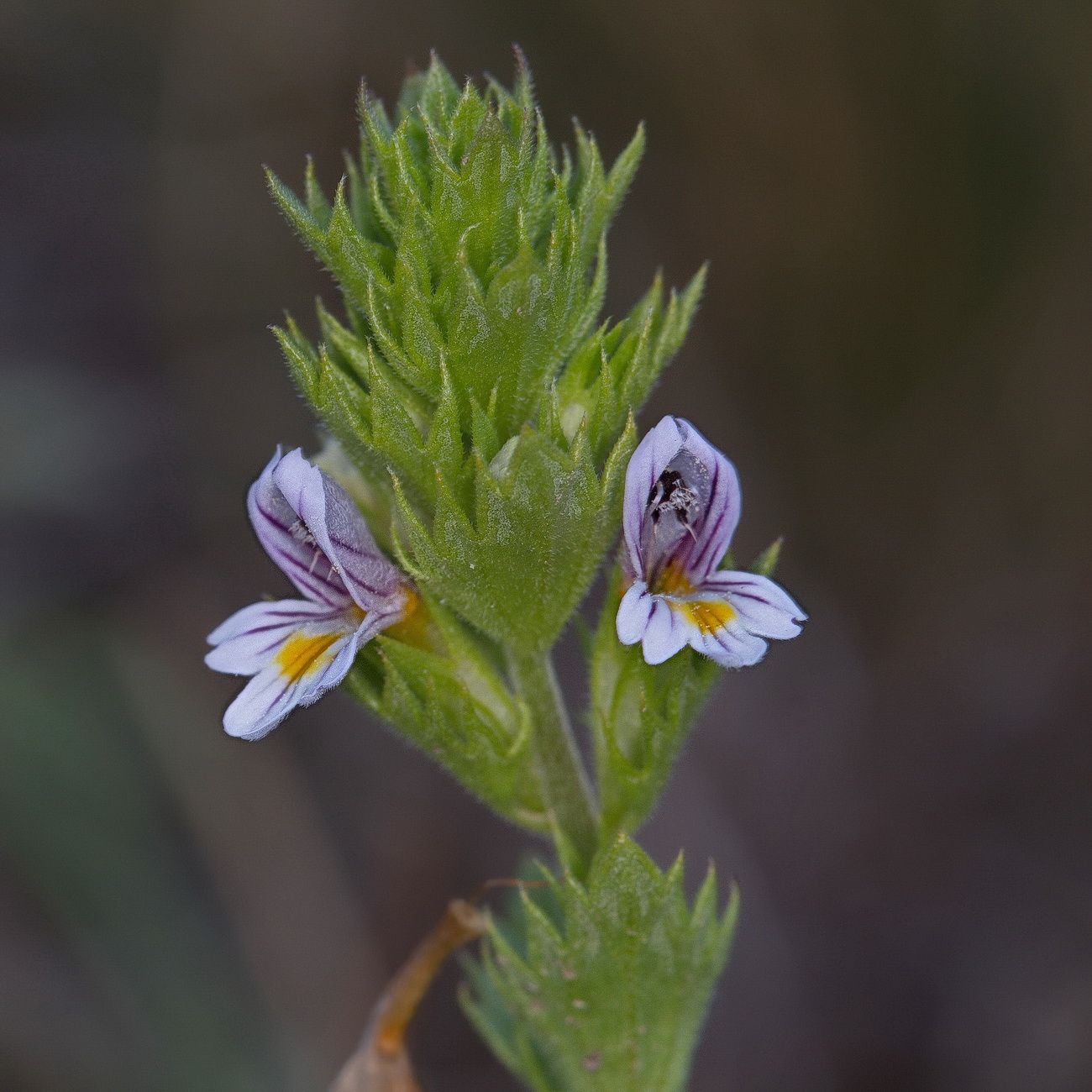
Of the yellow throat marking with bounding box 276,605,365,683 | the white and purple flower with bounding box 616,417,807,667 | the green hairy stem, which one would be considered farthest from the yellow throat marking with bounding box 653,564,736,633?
the yellow throat marking with bounding box 276,605,365,683

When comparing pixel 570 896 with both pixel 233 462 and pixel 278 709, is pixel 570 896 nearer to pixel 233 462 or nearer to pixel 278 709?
pixel 278 709

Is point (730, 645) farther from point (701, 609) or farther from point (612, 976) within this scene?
point (612, 976)

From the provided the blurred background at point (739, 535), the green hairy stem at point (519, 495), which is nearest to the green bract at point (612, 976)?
the green hairy stem at point (519, 495)

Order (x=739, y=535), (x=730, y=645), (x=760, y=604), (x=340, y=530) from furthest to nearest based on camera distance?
(x=739, y=535) → (x=340, y=530) → (x=760, y=604) → (x=730, y=645)

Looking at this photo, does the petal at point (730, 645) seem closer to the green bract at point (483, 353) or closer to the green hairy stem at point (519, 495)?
the green hairy stem at point (519, 495)

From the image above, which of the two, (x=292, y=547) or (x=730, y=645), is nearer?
(x=730, y=645)

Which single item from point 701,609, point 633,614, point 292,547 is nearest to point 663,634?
point 633,614

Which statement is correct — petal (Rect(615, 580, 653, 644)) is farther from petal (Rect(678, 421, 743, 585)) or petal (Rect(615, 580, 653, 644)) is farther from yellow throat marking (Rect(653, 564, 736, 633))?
petal (Rect(678, 421, 743, 585))
